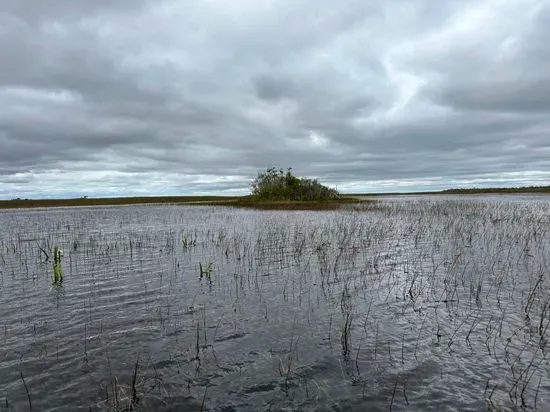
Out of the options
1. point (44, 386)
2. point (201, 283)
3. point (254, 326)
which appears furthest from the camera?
point (201, 283)

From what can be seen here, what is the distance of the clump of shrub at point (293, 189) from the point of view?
237ft

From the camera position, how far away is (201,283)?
45.1ft

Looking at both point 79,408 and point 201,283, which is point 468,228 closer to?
point 201,283

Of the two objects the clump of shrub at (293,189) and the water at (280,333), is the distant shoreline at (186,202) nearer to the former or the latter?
the clump of shrub at (293,189)

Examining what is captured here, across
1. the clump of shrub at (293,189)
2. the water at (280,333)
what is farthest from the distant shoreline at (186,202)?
the water at (280,333)

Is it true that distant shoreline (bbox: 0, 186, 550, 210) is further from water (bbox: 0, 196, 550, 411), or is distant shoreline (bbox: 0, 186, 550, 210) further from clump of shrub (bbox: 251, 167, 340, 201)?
water (bbox: 0, 196, 550, 411)

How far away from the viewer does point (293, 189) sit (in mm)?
73750

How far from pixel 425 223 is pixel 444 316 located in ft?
69.0

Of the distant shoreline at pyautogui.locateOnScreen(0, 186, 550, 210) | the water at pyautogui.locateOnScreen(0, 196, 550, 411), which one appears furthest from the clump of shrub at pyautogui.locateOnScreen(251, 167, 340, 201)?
the water at pyautogui.locateOnScreen(0, 196, 550, 411)

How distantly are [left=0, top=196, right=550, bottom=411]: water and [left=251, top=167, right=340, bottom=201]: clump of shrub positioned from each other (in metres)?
54.2

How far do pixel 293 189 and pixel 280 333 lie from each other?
65.1m

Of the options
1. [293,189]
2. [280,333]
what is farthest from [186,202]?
[280,333]

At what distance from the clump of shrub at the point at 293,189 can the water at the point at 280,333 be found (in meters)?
54.2

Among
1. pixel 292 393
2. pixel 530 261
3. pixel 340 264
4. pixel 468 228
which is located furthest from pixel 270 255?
pixel 468 228
